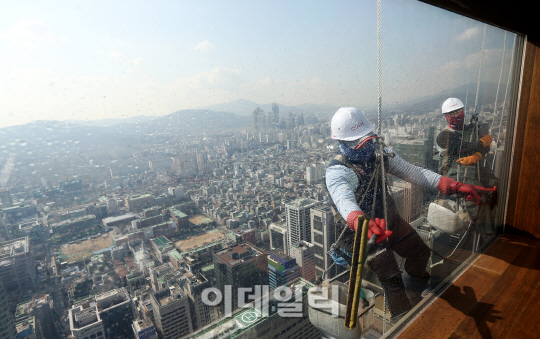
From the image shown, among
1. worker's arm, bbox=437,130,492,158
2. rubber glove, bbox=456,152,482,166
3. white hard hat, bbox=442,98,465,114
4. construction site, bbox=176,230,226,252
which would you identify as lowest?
construction site, bbox=176,230,226,252

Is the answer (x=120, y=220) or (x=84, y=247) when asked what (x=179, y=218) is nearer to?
(x=120, y=220)

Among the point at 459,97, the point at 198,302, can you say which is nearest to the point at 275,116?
the point at 198,302

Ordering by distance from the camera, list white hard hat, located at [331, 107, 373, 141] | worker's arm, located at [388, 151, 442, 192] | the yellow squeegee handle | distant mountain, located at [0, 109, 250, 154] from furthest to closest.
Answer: worker's arm, located at [388, 151, 442, 192] < white hard hat, located at [331, 107, 373, 141] < distant mountain, located at [0, 109, 250, 154] < the yellow squeegee handle

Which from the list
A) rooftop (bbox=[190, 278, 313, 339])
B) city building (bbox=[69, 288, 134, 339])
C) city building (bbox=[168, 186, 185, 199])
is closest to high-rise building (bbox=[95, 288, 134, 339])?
city building (bbox=[69, 288, 134, 339])

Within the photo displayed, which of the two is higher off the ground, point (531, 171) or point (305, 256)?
point (531, 171)

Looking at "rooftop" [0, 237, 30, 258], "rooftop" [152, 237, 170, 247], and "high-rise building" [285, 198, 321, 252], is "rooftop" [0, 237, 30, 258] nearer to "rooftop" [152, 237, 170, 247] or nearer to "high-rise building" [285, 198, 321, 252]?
"rooftop" [152, 237, 170, 247]

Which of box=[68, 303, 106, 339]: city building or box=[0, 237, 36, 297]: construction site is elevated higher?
box=[0, 237, 36, 297]: construction site
